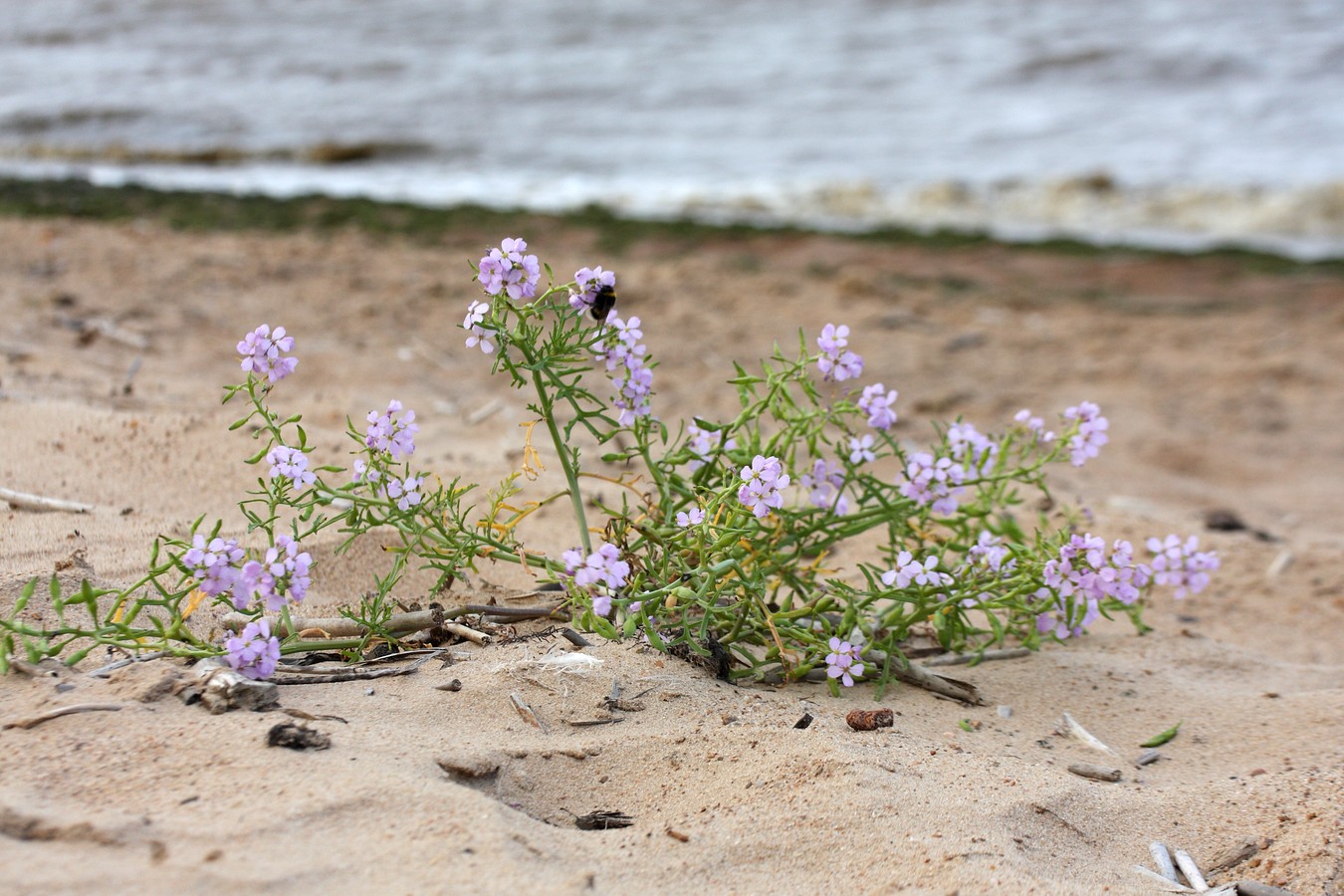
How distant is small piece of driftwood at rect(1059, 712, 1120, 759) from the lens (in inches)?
102

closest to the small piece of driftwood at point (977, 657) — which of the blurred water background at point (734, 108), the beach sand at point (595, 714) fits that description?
the beach sand at point (595, 714)

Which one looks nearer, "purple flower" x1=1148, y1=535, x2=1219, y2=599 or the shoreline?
"purple flower" x1=1148, y1=535, x2=1219, y2=599

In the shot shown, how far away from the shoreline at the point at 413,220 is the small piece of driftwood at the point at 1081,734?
19.3 feet

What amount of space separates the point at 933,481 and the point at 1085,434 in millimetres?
410

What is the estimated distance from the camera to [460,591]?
9.41ft

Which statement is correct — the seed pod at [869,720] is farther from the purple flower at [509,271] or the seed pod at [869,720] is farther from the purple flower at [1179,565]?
the purple flower at [509,271]

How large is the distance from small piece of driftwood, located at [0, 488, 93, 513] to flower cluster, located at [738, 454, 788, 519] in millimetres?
1738

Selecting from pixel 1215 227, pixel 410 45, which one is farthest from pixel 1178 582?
pixel 410 45

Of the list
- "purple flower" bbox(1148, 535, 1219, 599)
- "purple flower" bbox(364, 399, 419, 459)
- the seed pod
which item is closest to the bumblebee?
"purple flower" bbox(364, 399, 419, 459)

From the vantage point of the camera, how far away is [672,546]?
247cm

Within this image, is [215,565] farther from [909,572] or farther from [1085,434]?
[1085,434]

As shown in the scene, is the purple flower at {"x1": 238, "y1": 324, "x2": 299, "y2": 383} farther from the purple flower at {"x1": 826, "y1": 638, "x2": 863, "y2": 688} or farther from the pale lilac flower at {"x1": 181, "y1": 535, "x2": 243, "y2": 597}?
the purple flower at {"x1": 826, "y1": 638, "x2": 863, "y2": 688}

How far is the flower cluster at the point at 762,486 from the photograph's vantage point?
7.27ft

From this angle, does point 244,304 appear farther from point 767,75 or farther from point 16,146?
point 767,75
